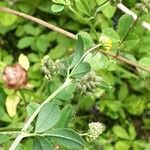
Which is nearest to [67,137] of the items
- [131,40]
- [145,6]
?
[145,6]

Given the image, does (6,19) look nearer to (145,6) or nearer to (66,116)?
(145,6)

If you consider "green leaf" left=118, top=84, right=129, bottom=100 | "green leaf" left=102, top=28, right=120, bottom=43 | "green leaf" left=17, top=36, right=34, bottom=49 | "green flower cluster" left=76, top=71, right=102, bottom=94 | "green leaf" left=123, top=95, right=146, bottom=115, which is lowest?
"green leaf" left=123, top=95, right=146, bottom=115

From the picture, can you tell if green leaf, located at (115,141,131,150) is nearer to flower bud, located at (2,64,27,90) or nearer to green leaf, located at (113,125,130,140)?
green leaf, located at (113,125,130,140)

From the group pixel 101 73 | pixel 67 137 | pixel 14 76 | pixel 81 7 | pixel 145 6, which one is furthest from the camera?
pixel 101 73

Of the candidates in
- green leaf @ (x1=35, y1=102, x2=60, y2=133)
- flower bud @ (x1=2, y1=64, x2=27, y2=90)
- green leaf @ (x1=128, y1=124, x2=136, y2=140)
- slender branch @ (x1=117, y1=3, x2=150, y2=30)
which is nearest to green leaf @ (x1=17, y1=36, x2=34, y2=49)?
flower bud @ (x1=2, y1=64, x2=27, y2=90)

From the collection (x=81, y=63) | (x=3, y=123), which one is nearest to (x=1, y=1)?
(x=3, y=123)

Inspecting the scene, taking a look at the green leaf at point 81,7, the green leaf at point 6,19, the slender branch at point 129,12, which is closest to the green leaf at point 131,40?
the green leaf at point 81,7
